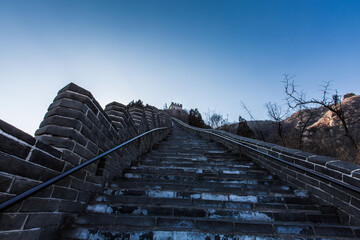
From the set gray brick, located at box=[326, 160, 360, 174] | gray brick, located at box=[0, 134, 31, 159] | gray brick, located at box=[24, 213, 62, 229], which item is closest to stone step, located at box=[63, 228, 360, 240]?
gray brick, located at box=[24, 213, 62, 229]

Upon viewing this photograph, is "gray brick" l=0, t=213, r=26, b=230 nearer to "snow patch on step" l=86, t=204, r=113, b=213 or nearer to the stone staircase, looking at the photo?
the stone staircase

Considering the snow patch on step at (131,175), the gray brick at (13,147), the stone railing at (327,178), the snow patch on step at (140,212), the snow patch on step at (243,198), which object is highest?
the stone railing at (327,178)

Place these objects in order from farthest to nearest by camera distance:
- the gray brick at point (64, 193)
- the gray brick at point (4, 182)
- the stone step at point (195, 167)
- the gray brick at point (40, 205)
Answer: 1. the stone step at point (195, 167)
2. the gray brick at point (64, 193)
3. the gray brick at point (40, 205)
4. the gray brick at point (4, 182)

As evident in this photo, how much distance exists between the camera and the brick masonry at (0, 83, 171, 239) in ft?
4.08

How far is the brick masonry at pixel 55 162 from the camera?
124 cm

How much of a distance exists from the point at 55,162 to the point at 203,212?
6.26 ft

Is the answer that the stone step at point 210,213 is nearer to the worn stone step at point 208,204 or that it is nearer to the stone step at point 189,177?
the worn stone step at point 208,204

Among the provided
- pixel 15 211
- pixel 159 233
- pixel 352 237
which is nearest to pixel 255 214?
pixel 352 237

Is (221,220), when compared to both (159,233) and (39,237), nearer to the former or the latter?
(159,233)

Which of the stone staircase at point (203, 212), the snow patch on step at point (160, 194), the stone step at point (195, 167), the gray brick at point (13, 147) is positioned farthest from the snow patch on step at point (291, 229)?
the gray brick at point (13, 147)

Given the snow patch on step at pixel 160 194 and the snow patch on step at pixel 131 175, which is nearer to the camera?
the snow patch on step at pixel 160 194

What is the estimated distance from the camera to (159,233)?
1.79 m

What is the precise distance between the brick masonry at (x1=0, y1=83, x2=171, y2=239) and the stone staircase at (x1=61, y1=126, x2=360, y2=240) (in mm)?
261

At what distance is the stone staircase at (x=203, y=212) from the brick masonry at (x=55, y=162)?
0.26 metres
